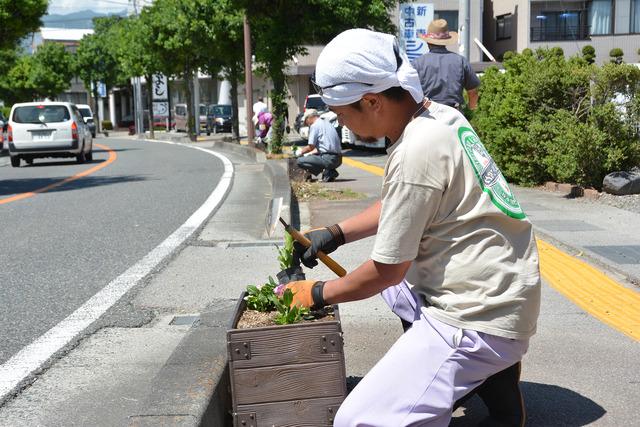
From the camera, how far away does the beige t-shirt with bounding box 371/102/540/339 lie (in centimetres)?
261

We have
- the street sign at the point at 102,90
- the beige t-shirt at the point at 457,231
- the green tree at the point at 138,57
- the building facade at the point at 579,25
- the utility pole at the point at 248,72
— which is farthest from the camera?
the street sign at the point at 102,90

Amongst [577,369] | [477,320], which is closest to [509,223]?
[477,320]

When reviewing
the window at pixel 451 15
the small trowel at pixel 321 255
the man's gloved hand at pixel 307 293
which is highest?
the window at pixel 451 15

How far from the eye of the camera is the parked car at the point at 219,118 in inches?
2048

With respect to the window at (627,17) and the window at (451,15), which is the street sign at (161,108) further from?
the window at (627,17)

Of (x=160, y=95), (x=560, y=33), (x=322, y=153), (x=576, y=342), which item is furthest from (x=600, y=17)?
(x=576, y=342)

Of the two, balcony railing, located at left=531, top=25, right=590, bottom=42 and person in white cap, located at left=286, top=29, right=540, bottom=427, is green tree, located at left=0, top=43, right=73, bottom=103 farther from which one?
person in white cap, located at left=286, top=29, right=540, bottom=427

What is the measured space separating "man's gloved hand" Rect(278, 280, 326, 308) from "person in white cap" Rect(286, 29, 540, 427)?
0.20 metres

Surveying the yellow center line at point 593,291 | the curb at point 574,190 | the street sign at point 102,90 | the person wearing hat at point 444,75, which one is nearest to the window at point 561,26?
the curb at point 574,190

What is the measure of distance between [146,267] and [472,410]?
4.08 m

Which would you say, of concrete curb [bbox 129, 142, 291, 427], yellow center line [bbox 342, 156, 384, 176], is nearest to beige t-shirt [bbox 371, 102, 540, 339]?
concrete curb [bbox 129, 142, 291, 427]

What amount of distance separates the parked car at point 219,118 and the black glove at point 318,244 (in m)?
49.1

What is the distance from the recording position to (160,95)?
56.6m

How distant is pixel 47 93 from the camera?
77.1 m
